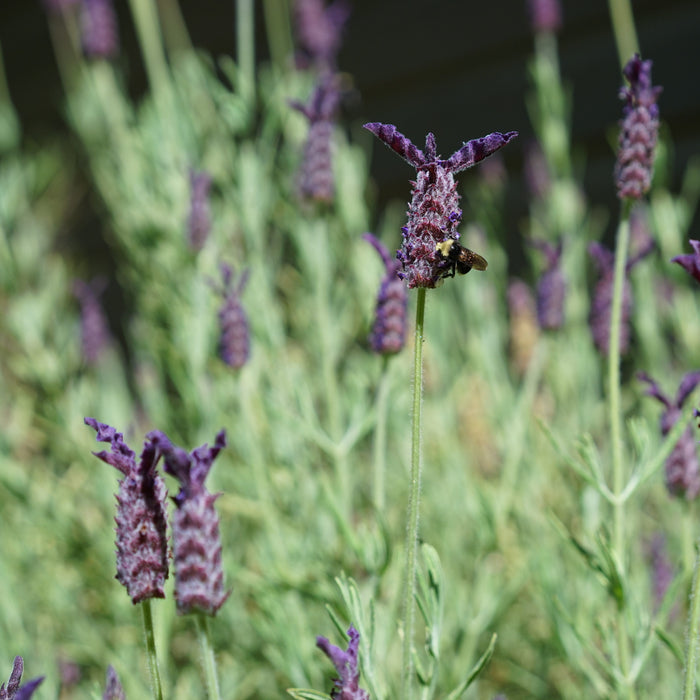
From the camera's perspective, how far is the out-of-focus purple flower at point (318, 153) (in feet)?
4.34

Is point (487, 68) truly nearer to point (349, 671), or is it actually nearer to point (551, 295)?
point (551, 295)

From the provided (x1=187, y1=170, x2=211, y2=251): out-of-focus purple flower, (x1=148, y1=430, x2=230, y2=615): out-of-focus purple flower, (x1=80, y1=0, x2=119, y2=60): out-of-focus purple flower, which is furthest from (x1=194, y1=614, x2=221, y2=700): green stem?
(x1=80, y1=0, x2=119, y2=60): out-of-focus purple flower

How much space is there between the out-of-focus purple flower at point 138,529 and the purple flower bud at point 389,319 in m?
0.43

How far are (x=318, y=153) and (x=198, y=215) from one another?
A: 322 mm

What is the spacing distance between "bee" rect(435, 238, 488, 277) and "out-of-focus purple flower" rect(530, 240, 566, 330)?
700mm

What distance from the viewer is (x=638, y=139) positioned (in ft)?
Result: 3.02

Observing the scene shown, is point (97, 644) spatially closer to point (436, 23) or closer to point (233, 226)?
point (233, 226)

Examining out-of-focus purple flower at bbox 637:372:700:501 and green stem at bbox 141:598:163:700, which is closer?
green stem at bbox 141:598:163:700

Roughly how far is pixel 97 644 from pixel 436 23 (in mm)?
2367

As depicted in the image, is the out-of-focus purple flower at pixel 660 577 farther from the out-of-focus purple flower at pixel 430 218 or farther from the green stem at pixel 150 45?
the green stem at pixel 150 45

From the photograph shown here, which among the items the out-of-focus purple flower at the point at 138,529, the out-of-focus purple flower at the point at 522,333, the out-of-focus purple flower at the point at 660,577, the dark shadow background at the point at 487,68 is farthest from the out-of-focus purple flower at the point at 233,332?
the out-of-focus purple flower at the point at 522,333

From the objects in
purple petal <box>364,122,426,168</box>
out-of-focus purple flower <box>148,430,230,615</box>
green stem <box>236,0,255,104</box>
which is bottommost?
out-of-focus purple flower <box>148,430,230,615</box>

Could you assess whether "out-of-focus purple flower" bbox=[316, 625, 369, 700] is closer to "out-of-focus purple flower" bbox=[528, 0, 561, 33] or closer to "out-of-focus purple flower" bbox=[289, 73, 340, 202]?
"out-of-focus purple flower" bbox=[289, 73, 340, 202]

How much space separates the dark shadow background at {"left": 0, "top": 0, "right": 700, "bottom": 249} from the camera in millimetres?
2484
